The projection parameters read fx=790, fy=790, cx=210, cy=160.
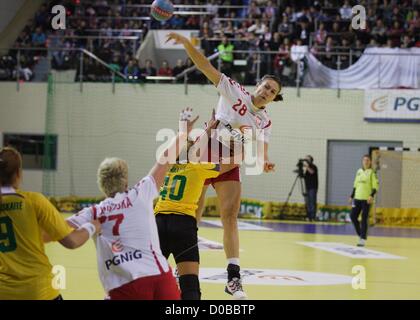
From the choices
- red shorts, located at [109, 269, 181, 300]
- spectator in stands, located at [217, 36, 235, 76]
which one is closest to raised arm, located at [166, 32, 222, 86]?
red shorts, located at [109, 269, 181, 300]

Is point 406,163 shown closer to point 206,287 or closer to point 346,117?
point 346,117

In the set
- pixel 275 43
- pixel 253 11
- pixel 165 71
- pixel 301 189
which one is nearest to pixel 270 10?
pixel 253 11

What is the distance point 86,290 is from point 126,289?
12.7 feet

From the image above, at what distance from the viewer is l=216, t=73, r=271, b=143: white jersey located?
360 inches

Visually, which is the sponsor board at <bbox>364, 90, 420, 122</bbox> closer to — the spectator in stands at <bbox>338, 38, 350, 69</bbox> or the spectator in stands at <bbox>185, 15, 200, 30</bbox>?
the spectator in stands at <bbox>338, 38, 350, 69</bbox>

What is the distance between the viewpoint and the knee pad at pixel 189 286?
7195 mm

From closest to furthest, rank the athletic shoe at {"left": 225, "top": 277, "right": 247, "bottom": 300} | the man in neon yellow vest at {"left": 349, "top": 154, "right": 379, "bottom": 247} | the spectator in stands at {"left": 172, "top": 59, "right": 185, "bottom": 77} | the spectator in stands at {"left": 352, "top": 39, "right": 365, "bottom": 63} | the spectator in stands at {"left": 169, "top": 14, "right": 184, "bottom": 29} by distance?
the athletic shoe at {"left": 225, "top": 277, "right": 247, "bottom": 300} < the man in neon yellow vest at {"left": 349, "top": 154, "right": 379, "bottom": 247} < the spectator in stands at {"left": 352, "top": 39, "right": 365, "bottom": 63} < the spectator in stands at {"left": 172, "top": 59, "right": 185, "bottom": 77} < the spectator in stands at {"left": 169, "top": 14, "right": 184, "bottom": 29}

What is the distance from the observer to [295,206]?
25703 mm

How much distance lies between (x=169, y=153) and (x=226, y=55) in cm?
1965

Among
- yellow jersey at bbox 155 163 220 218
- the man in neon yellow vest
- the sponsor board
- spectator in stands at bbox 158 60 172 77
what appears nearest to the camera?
yellow jersey at bbox 155 163 220 218

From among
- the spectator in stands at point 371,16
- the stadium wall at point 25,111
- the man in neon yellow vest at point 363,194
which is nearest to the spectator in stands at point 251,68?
the spectator in stands at point 371,16

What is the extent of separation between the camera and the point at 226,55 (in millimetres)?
25688

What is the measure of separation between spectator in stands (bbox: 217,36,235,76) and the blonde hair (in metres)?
19.8

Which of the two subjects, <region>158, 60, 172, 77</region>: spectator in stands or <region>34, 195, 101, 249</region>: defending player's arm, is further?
<region>158, 60, 172, 77</region>: spectator in stands
